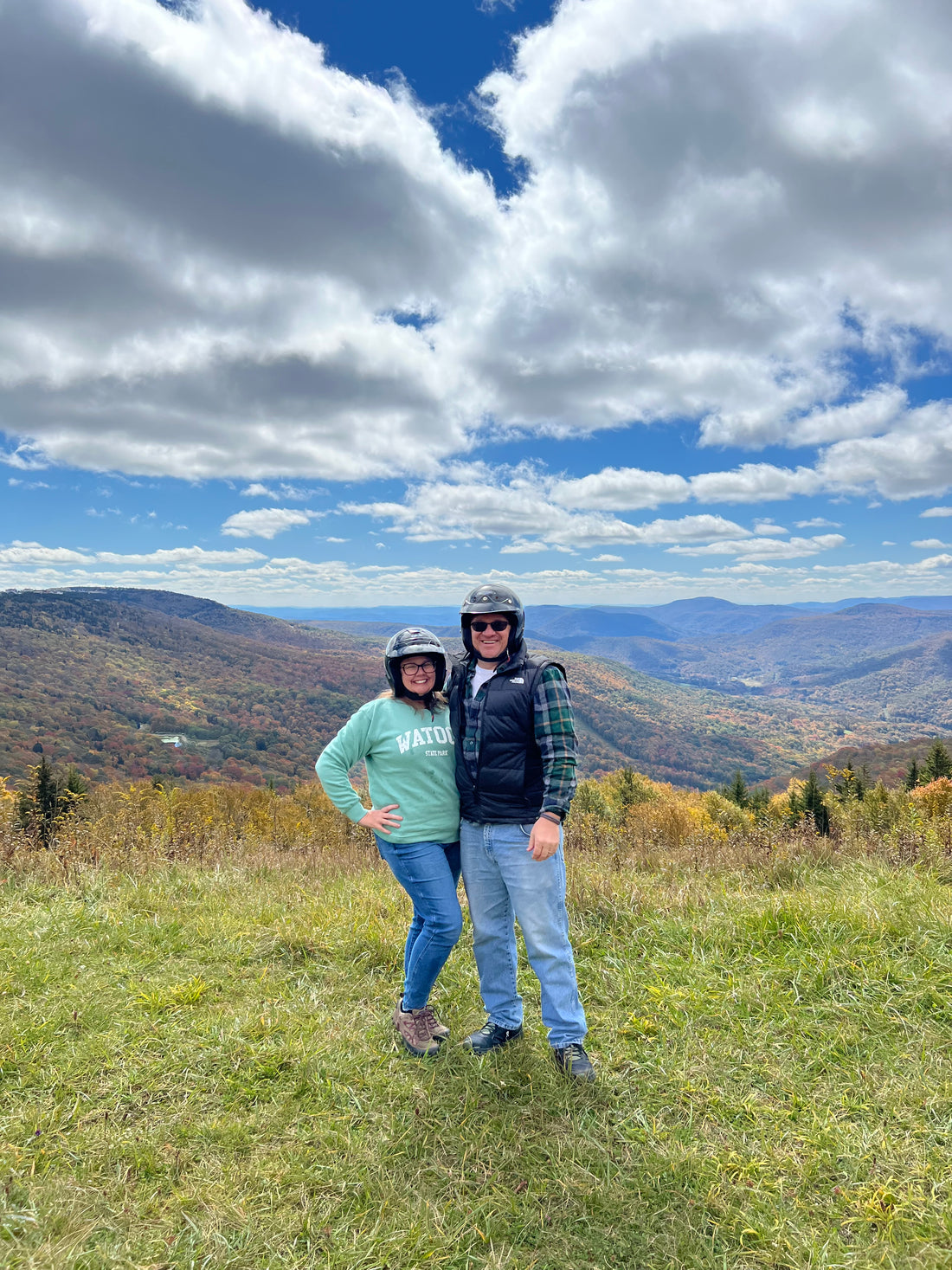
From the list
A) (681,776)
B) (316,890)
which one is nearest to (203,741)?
(681,776)

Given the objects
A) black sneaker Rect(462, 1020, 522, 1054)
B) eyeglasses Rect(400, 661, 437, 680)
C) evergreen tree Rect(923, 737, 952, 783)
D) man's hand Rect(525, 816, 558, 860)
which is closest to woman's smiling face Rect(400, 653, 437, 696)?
eyeglasses Rect(400, 661, 437, 680)

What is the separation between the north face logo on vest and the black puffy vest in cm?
23

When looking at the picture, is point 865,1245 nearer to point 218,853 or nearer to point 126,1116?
point 126,1116

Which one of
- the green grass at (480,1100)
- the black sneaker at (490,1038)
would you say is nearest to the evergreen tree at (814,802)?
the green grass at (480,1100)

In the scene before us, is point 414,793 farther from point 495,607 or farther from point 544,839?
point 495,607

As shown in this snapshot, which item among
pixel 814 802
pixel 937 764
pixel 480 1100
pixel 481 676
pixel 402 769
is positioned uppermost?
pixel 481 676

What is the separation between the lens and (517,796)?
321cm

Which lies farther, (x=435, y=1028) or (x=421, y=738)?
(x=435, y=1028)

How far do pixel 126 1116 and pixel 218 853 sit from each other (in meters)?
4.30

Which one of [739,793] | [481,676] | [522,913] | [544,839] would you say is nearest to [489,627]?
[481,676]

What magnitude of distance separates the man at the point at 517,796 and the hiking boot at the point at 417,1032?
0.26 metres

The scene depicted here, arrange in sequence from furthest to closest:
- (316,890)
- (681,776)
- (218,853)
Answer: (681,776), (218,853), (316,890)

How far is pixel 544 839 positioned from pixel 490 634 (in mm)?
1140

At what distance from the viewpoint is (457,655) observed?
12.0 feet
